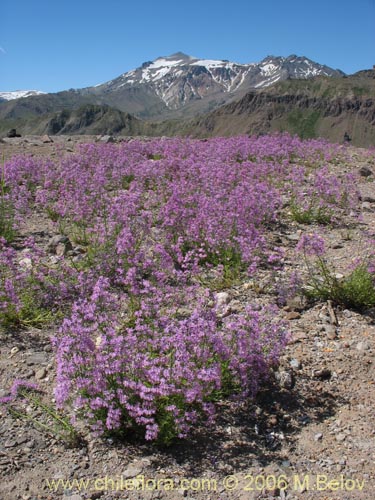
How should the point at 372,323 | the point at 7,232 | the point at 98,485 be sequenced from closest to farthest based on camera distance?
the point at 98,485 < the point at 372,323 < the point at 7,232

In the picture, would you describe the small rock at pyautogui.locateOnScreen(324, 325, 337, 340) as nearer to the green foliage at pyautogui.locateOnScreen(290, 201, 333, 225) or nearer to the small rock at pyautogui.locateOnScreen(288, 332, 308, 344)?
the small rock at pyautogui.locateOnScreen(288, 332, 308, 344)

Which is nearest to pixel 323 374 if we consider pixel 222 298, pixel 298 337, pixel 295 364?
pixel 295 364

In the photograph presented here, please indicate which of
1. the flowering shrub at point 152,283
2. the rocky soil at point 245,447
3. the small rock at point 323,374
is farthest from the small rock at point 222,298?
the small rock at point 323,374

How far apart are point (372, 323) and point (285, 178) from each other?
8961 millimetres

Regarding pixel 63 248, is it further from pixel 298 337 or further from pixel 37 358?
pixel 298 337

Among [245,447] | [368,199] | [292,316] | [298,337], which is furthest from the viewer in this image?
[368,199]

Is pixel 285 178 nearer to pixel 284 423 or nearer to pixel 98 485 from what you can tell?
pixel 284 423

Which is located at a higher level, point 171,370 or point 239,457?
point 171,370

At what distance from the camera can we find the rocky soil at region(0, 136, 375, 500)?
405cm

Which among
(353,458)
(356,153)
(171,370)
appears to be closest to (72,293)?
(171,370)

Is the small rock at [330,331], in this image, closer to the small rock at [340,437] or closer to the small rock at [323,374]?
the small rock at [323,374]

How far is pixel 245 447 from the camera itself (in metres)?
4.58

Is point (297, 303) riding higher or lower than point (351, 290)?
lower

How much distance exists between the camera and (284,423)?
16.2 ft
